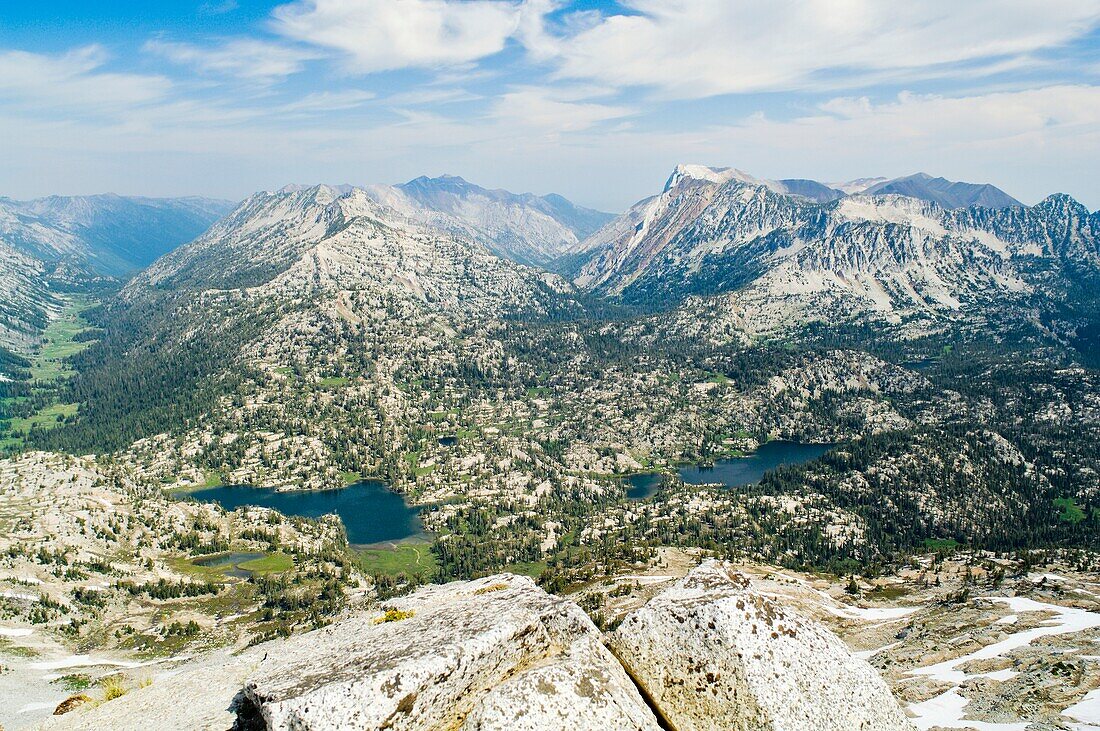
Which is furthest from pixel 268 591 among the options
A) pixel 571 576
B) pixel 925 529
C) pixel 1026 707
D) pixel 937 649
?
pixel 925 529

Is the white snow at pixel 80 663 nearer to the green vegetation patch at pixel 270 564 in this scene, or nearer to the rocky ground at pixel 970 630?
the green vegetation patch at pixel 270 564

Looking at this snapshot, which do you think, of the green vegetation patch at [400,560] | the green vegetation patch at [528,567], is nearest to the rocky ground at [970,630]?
the green vegetation patch at [528,567]

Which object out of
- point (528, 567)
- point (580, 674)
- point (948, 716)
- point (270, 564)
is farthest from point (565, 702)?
point (270, 564)

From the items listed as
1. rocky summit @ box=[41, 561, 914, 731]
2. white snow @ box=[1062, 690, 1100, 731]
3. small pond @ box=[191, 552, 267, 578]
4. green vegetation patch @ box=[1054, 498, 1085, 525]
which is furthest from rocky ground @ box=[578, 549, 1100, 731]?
small pond @ box=[191, 552, 267, 578]

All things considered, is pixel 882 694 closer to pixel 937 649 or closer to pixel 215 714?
pixel 215 714

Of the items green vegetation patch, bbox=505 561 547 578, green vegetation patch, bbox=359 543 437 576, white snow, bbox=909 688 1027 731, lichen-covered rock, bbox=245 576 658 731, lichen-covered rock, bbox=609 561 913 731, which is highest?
lichen-covered rock, bbox=245 576 658 731

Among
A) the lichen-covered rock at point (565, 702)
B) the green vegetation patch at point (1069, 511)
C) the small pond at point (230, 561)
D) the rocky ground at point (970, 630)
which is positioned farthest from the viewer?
the green vegetation patch at point (1069, 511)

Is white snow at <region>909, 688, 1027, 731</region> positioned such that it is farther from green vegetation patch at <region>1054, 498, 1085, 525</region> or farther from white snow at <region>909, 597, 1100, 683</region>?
green vegetation patch at <region>1054, 498, 1085, 525</region>
